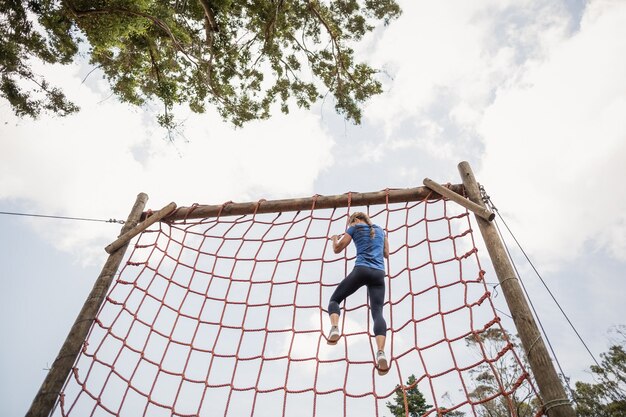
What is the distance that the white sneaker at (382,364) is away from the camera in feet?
7.80

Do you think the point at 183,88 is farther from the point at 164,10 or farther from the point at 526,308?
the point at 526,308

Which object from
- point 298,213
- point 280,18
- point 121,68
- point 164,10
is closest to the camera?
point 298,213

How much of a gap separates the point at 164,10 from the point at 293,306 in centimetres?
399

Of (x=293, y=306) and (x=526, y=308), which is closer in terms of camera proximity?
(x=526, y=308)

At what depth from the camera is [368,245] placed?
10.1 ft

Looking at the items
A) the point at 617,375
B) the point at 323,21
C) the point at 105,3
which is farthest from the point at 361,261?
the point at 617,375

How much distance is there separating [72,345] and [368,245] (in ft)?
7.76

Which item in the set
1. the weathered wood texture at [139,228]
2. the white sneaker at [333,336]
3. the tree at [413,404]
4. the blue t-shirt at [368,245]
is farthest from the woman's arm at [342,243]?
the tree at [413,404]

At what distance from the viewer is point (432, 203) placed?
3131 mm

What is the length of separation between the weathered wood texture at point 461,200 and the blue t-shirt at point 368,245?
61 cm

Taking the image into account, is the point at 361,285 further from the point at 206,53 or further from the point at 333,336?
the point at 206,53

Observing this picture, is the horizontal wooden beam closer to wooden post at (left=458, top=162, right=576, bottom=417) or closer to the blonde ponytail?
the blonde ponytail

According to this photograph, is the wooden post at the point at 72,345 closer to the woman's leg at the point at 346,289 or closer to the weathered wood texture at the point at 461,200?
the woman's leg at the point at 346,289

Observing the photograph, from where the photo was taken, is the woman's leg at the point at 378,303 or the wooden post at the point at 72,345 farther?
the woman's leg at the point at 378,303
